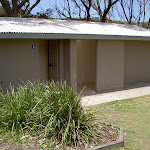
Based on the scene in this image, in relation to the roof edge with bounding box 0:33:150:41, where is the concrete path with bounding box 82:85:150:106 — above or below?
below

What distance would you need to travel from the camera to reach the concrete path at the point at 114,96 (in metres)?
8.37

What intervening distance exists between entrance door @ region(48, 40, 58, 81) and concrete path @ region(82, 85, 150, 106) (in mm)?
1962

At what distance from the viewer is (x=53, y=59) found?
405 inches

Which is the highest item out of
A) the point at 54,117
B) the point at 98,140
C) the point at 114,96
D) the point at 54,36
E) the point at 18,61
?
the point at 54,36

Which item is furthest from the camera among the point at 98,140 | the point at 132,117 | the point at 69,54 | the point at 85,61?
the point at 85,61

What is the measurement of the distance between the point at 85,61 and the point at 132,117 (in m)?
6.34

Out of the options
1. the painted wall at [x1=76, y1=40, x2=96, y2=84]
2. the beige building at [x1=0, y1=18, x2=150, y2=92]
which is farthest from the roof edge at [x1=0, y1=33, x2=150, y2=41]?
the painted wall at [x1=76, y1=40, x2=96, y2=84]

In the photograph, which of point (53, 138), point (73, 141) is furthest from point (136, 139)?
point (53, 138)

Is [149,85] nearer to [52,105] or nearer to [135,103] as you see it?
[135,103]

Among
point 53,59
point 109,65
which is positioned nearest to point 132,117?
point 109,65

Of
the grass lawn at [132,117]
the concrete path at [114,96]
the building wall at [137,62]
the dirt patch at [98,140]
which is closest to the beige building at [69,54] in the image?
the building wall at [137,62]

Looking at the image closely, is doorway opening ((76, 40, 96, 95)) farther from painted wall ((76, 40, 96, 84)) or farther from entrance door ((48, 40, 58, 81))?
entrance door ((48, 40, 58, 81))

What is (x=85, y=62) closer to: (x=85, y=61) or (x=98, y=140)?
(x=85, y=61)

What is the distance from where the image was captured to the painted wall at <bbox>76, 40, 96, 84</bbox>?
39.9 ft
